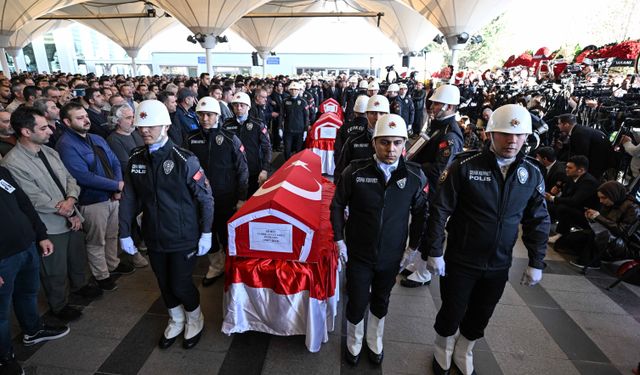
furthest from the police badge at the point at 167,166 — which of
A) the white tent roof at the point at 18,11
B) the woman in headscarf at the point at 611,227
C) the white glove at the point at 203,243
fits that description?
the white tent roof at the point at 18,11

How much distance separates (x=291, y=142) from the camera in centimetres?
830

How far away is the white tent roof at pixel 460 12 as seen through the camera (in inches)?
702

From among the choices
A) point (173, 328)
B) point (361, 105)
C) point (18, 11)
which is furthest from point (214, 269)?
point (18, 11)

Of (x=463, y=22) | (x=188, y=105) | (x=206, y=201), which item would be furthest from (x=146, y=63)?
(x=206, y=201)

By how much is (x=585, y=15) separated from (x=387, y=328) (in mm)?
36096

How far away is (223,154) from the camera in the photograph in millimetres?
3691

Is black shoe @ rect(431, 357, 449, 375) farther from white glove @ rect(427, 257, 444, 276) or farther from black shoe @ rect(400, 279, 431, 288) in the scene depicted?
black shoe @ rect(400, 279, 431, 288)

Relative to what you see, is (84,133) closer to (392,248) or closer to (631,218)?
(392,248)

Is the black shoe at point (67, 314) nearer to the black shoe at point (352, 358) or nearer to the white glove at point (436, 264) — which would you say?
the black shoe at point (352, 358)

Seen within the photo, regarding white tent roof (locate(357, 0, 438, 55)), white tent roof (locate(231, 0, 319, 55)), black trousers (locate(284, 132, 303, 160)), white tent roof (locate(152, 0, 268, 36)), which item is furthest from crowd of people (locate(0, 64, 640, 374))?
white tent roof (locate(231, 0, 319, 55))

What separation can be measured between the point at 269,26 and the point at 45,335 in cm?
3393

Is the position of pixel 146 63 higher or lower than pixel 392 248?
higher

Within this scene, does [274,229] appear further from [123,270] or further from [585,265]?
[585,265]

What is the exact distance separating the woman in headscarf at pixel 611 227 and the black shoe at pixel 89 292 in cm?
557
